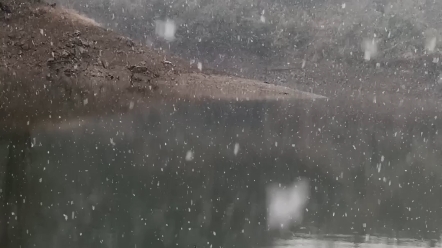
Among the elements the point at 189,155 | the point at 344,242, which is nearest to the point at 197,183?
the point at 189,155

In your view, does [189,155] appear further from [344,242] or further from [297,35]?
[297,35]

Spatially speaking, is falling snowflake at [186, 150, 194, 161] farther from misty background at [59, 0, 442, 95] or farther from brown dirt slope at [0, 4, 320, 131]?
misty background at [59, 0, 442, 95]

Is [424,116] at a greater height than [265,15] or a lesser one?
lesser

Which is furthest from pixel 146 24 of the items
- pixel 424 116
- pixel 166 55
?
pixel 424 116

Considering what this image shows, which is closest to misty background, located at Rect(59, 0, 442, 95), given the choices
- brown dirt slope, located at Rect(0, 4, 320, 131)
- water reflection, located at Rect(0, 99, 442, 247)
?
brown dirt slope, located at Rect(0, 4, 320, 131)

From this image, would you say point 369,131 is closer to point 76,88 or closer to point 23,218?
point 76,88
